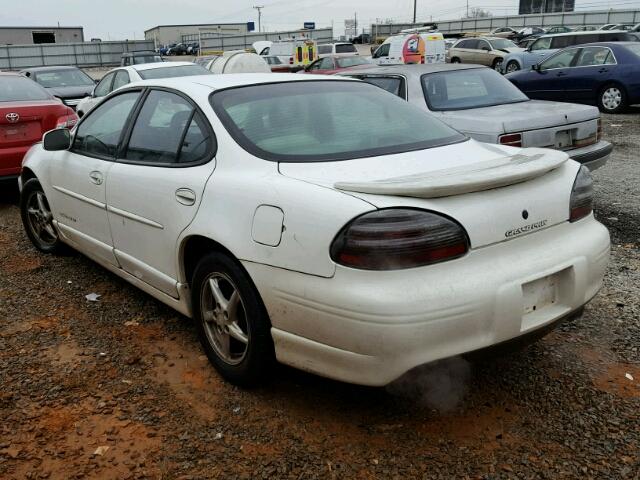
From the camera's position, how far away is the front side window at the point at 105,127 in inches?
156

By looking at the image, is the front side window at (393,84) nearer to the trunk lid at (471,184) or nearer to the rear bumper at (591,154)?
the rear bumper at (591,154)

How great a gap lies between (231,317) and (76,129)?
226cm

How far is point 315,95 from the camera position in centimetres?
354

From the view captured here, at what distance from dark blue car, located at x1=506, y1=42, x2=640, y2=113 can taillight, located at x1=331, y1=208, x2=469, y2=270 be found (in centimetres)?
1231

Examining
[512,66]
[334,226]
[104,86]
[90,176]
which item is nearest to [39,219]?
[90,176]

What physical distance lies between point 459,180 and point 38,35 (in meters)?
68.0

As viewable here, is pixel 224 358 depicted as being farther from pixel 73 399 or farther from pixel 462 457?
pixel 462 457

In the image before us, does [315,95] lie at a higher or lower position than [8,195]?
higher

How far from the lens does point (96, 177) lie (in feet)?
13.0

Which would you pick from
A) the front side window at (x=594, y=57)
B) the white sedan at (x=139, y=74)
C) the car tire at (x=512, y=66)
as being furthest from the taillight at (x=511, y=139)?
the car tire at (x=512, y=66)

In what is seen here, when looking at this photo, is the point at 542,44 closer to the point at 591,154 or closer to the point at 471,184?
the point at 591,154

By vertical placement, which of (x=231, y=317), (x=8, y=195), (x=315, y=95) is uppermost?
(x=315, y=95)

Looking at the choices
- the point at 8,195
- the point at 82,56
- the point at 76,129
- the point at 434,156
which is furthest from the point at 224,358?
the point at 82,56

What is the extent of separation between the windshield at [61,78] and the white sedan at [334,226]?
12.1m
